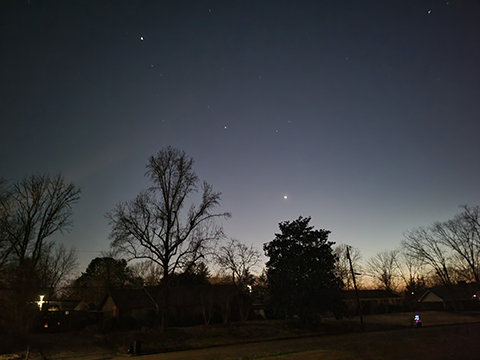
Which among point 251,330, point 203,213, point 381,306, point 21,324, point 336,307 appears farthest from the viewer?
point 381,306

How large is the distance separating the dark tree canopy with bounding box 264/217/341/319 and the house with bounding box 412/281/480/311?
3881 cm

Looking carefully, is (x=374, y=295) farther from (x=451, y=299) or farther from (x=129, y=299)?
(x=129, y=299)

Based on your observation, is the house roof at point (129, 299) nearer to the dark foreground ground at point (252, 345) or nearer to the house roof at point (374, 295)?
the dark foreground ground at point (252, 345)

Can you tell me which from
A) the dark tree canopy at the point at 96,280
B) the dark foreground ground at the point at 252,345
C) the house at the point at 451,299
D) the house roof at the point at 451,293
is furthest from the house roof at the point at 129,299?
the house roof at the point at 451,293

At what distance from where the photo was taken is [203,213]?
29.9 meters

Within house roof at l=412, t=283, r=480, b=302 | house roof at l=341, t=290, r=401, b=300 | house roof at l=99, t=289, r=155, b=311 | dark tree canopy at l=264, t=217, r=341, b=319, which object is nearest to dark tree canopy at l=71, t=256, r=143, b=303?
house roof at l=99, t=289, r=155, b=311

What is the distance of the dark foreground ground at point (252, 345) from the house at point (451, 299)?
39.6 meters

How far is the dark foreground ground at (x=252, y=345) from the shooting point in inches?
726

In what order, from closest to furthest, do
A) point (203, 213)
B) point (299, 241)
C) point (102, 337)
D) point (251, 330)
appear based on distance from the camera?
point (102, 337) → point (203, 213) → point (251, 330) → point (299, 241)

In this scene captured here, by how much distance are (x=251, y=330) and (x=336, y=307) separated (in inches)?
401

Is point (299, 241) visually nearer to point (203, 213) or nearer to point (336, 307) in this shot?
point (336, 307)

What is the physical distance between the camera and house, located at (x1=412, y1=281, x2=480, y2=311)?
63562 millimetres

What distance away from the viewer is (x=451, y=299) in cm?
6444

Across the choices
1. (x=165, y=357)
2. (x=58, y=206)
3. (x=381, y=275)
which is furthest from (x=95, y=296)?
(x=381, y=275)
